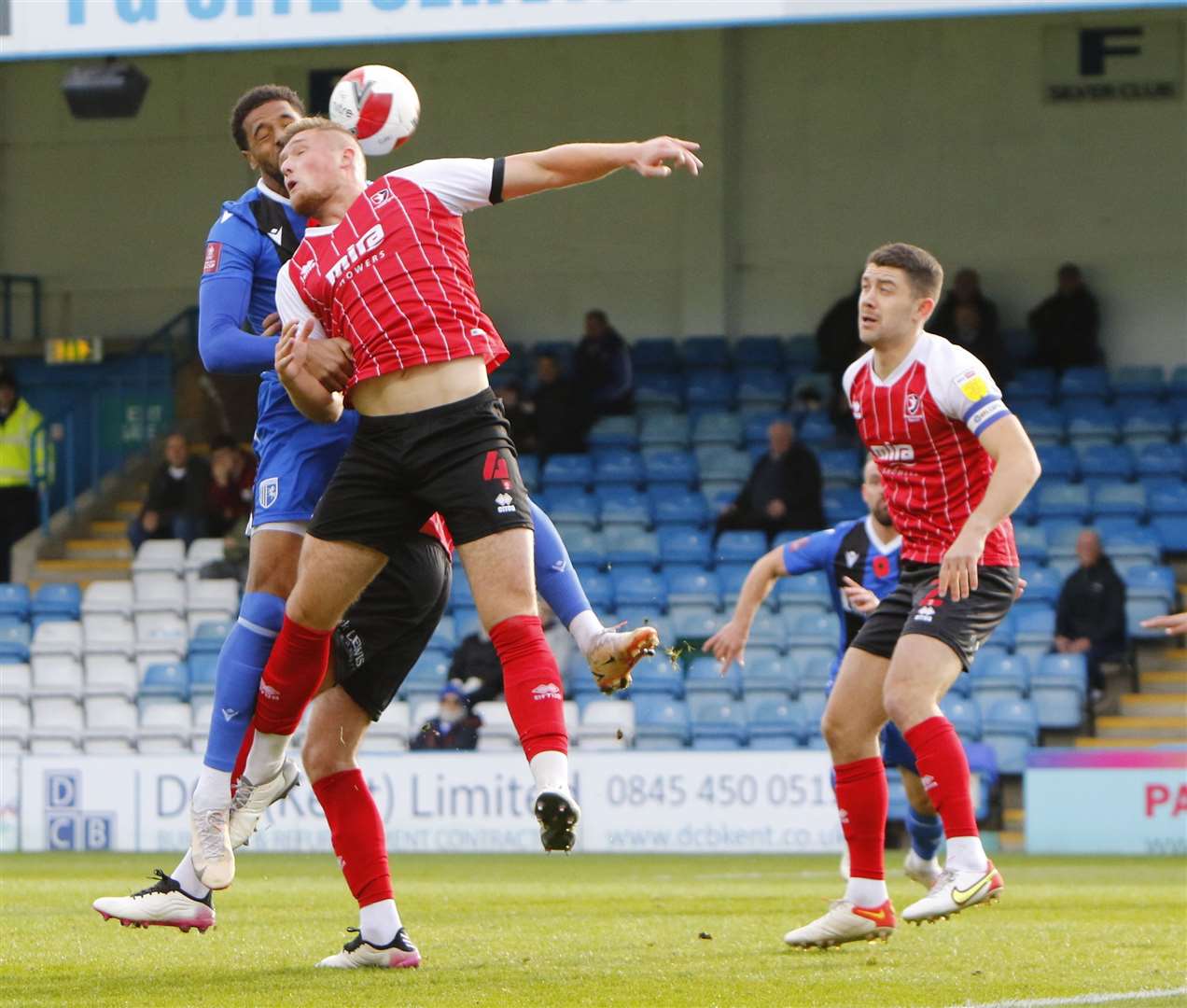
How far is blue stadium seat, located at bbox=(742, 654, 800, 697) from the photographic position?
17.2 metres

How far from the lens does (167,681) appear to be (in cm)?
1831

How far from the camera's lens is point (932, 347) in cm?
698

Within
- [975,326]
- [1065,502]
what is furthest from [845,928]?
[975,326]

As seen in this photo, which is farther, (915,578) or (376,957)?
(915,578)

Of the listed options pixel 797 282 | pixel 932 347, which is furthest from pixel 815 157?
pixel 932 347

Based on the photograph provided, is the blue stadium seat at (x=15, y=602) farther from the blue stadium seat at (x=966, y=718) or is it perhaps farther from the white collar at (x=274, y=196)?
the white collar at (x=274, y=196)

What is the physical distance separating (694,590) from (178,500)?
536 cm

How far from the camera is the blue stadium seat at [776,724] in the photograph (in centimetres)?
1653

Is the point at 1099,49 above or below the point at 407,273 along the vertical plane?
above

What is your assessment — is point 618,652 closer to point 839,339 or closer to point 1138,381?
point 839,339

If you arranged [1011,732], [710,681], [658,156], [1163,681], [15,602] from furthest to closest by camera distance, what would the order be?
[15,602]
[1163,681]
[710,681]
[1011,732]
[658,156]

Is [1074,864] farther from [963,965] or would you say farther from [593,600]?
[963,965]

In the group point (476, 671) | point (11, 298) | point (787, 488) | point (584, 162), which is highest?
point (11, 298)

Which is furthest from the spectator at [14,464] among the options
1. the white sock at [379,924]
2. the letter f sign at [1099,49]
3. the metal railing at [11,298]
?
the white sock at [379,924]
